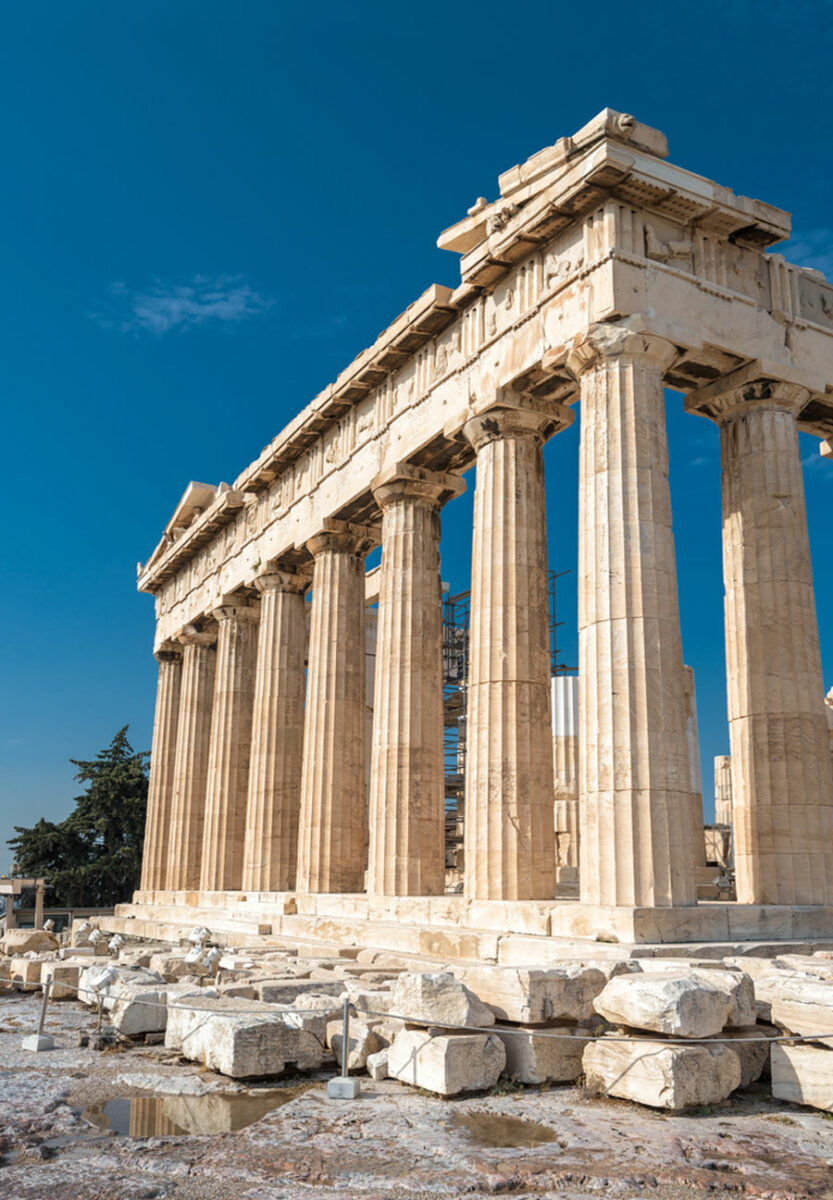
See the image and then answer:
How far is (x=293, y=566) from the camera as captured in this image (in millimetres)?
27672

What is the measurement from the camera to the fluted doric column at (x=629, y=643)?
1374 cm

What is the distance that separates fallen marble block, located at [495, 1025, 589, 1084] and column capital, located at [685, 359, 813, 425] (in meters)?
11.1

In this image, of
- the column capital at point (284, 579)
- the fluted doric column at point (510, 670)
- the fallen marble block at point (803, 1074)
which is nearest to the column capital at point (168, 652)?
the column capital at point (284, 579)

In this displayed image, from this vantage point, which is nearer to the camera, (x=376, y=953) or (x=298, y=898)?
(x=376, y=953)

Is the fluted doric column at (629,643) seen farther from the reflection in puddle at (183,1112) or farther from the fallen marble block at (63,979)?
the fallen marble block at (63,979)

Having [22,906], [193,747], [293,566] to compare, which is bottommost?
[22,906]

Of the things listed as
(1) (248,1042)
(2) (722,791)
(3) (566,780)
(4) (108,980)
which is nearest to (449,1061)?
(1) (248,1042)

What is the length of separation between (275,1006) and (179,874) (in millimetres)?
23211

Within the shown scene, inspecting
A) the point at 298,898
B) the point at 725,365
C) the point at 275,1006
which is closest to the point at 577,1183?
the point at 275,1006

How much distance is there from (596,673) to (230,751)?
1774 centimetres

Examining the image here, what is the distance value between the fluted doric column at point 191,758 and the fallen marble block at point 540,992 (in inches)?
978

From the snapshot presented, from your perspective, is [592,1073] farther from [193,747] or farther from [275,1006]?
[193,747]

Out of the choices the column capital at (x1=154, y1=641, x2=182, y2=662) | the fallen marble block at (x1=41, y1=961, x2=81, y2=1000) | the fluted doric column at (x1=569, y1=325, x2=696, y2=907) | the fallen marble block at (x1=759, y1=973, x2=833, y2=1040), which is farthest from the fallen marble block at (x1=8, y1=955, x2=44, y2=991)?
the column capital at (x1=154, y1=641, x2=182, y2=662)

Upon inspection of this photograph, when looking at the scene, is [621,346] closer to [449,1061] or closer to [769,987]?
[769,987]
